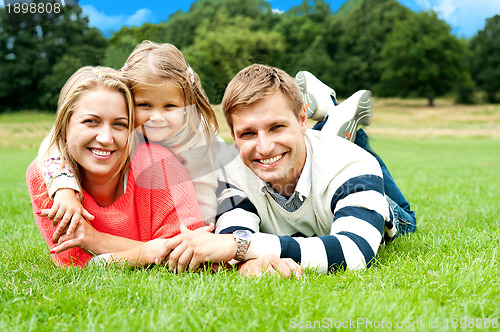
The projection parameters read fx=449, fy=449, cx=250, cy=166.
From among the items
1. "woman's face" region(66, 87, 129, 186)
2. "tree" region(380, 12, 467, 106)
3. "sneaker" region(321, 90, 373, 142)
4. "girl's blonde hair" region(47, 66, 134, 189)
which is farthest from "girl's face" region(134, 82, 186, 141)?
"tree" region(380, 12, 467, 106)

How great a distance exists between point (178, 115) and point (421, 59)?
53675 millimetres

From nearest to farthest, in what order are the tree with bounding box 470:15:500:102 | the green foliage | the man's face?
the man's face < the green foliage < the tree with bounding box 470:15:500:102

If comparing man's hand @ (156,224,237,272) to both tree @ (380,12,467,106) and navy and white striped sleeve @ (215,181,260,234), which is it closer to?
navy and white striped sleeve @ (215,181,260,234)

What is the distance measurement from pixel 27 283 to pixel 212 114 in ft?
5.81

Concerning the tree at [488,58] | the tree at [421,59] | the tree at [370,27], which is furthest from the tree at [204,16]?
the tree at [488,58]

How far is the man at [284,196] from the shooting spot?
2.58 m

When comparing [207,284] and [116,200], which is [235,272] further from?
[116,200]

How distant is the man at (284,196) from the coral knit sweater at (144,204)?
289 mm

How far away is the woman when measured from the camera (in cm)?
284

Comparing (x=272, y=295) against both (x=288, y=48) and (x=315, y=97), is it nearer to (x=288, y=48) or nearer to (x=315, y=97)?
(x=315, y=97)

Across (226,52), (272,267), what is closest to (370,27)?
(226,52)

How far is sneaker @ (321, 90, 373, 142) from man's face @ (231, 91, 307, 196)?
4.52ft

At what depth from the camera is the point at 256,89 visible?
2.80 m

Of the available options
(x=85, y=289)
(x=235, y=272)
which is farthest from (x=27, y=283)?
(x=235, y=272)
